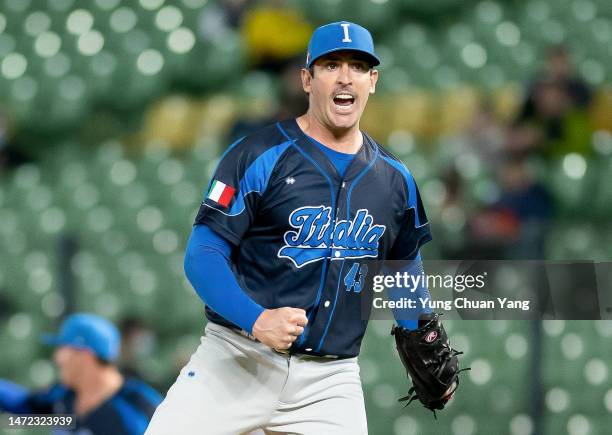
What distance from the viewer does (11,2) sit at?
6.30 metres

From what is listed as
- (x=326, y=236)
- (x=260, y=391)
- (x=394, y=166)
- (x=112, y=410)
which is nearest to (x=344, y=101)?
(x=394, y=166)

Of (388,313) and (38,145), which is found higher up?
(38,145)

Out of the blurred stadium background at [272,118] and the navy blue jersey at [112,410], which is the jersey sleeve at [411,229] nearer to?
the navy blue jersey at [112,410]

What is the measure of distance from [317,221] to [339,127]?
0.26 meters

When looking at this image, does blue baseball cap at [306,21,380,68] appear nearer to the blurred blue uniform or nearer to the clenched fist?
the clenched fist

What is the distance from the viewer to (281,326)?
230cm

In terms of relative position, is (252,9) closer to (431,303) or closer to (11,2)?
(11,2)

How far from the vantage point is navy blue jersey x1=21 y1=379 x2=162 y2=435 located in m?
3.92

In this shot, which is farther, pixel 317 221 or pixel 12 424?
pixel 12 424

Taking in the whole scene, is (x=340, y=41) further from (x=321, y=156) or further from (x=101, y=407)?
(x=101, y=407)

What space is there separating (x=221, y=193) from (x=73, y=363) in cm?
200

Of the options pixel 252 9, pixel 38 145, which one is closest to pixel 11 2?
pixel 38 145

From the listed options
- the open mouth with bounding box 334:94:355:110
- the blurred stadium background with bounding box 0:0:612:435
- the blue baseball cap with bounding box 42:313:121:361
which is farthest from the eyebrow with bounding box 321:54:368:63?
the blurred stadium background with bounding box 0:0:612:435

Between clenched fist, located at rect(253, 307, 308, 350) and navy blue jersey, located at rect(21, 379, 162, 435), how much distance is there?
66.3 inches
